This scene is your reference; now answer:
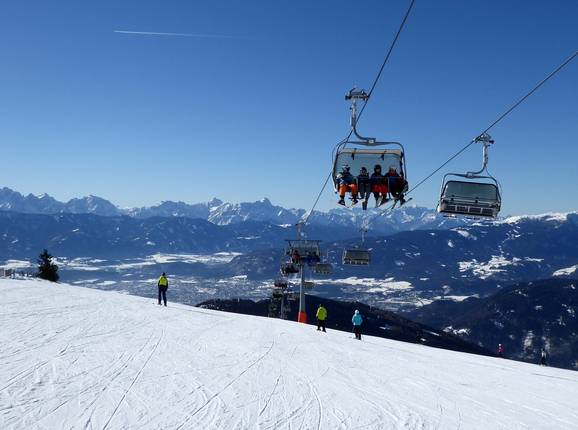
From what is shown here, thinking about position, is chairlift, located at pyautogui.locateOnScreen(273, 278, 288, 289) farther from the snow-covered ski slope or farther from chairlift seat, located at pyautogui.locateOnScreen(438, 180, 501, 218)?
chairlift seat, located at pyautogui.locateOnScreen(438, 180, 501, 218)

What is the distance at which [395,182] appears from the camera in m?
16.2

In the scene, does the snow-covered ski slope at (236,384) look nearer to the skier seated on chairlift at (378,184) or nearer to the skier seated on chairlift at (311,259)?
the skier seated on chairlift at (378,184)

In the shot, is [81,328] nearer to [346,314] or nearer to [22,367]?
[22,367]

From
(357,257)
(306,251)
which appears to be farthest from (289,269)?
(357,257)

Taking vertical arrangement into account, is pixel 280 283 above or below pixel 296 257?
below

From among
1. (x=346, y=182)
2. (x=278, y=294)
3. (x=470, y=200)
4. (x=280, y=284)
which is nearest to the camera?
(x=470, y=200)

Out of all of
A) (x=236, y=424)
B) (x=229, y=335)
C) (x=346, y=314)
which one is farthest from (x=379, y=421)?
(x=346, y=314)

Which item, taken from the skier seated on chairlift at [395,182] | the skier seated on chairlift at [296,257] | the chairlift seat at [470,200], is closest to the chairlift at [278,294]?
the skier seated on chairlift at [296,257]

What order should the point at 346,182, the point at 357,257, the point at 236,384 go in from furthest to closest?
the point at 357,257, the point at 346,182, the point at 236,384

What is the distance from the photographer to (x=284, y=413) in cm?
927

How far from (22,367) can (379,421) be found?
831 centimetres

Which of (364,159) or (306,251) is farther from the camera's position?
(306,251)

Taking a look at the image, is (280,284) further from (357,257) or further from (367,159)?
(367,159)

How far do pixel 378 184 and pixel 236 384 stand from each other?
8713mm
